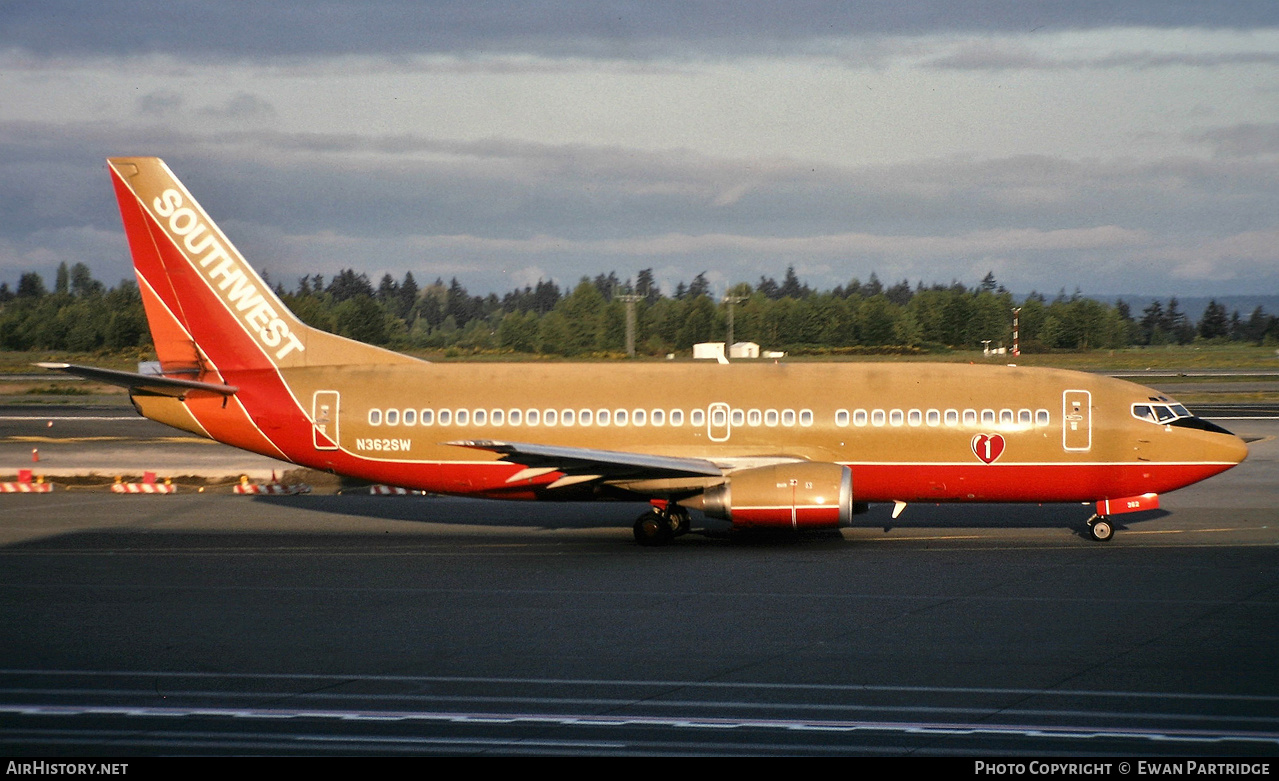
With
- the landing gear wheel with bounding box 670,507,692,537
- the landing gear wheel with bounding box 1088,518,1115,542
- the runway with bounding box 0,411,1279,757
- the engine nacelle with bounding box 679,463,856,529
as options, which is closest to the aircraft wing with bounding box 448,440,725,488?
the engine nacelle with bounding box 679,463,856,529

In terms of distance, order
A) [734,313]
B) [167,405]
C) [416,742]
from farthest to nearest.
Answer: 1. [734,313]
2. [167,405]
3. [416,742]

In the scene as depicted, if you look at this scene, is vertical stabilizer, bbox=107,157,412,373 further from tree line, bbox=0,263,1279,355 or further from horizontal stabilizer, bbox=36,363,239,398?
tree line, bbox=0,263,1279,355

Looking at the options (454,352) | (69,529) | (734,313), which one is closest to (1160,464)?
(69,529)

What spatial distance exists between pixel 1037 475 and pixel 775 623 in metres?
11.2

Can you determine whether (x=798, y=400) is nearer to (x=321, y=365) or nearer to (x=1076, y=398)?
(x=1076, y=398)

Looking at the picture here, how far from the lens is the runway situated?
1318cm

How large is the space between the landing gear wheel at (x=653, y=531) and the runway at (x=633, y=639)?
56cm

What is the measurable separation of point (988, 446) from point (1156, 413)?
13.9ft

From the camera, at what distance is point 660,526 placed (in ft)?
88.5

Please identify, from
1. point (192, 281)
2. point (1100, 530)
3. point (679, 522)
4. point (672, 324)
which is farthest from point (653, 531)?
point (672, 324)

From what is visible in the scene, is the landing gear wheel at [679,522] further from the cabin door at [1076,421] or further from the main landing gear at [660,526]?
the cabin door at [1076,421]

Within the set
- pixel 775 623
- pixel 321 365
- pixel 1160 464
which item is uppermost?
pixel 321 365

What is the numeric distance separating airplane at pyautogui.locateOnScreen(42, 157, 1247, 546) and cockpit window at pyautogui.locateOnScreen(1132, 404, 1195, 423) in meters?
0.05

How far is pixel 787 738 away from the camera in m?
12.9
